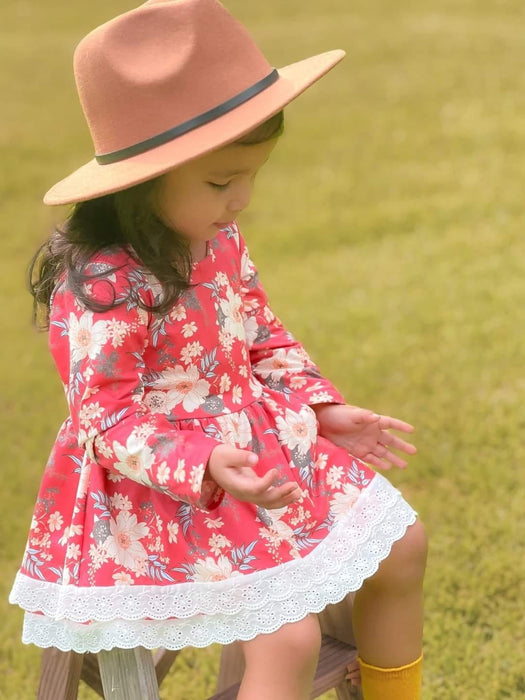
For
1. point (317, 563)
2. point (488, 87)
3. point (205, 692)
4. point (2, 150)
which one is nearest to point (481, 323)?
point (205, 692)

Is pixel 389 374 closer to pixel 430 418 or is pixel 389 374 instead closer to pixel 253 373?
pixel 430 418

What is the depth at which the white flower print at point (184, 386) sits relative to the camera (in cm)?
208

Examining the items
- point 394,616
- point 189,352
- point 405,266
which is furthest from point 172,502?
point 405,266

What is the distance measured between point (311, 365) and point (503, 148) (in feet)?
16.0

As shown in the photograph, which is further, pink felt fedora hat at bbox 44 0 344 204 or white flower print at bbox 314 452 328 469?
white flower print at bbox 314 452 328 469

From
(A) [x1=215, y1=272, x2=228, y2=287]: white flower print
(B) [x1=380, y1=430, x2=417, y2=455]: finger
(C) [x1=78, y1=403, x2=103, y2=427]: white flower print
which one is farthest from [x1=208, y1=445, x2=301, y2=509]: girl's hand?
(B) [x1=380, y1=430, x2=417, y2=455]: finger

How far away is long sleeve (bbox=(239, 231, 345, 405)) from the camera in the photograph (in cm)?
235

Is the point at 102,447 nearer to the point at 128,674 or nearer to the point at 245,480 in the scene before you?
the point at 245,480

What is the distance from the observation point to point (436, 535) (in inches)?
135

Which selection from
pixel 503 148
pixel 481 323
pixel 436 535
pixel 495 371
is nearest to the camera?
pixel 436 535

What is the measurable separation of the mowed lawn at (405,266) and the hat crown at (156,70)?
1584 mm

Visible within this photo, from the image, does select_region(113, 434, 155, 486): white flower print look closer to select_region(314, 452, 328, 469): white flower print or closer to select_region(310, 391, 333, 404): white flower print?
select_region(314, 452, 328, 469): white flower print

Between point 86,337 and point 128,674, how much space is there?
0.62m

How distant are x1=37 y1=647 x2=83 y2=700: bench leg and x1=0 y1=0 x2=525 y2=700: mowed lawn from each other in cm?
77
